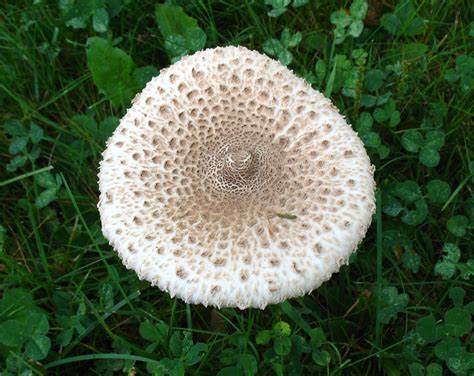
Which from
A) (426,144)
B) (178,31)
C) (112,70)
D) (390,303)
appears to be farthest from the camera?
(178,31)

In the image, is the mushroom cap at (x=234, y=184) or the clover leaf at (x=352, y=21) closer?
the mushroom cap at (x=234, y=184)

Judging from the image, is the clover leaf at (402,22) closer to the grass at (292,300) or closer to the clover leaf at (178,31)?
the grass at (292,300)

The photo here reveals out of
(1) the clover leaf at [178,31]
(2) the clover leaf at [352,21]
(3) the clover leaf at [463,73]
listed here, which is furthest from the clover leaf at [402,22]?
(1) the clover leaf at [178,31]

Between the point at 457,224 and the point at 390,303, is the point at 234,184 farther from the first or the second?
the point at 457,224

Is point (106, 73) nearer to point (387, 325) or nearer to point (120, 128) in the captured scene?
point (120, 128)

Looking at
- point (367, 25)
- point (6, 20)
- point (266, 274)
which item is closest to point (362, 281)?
point (266, 274)

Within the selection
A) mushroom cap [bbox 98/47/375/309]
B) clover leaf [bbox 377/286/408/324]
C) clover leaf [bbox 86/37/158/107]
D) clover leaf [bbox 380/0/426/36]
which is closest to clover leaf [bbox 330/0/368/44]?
clover leaf [bbox 380/0/426/36]

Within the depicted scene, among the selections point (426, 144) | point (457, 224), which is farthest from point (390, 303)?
point (426, 144)
